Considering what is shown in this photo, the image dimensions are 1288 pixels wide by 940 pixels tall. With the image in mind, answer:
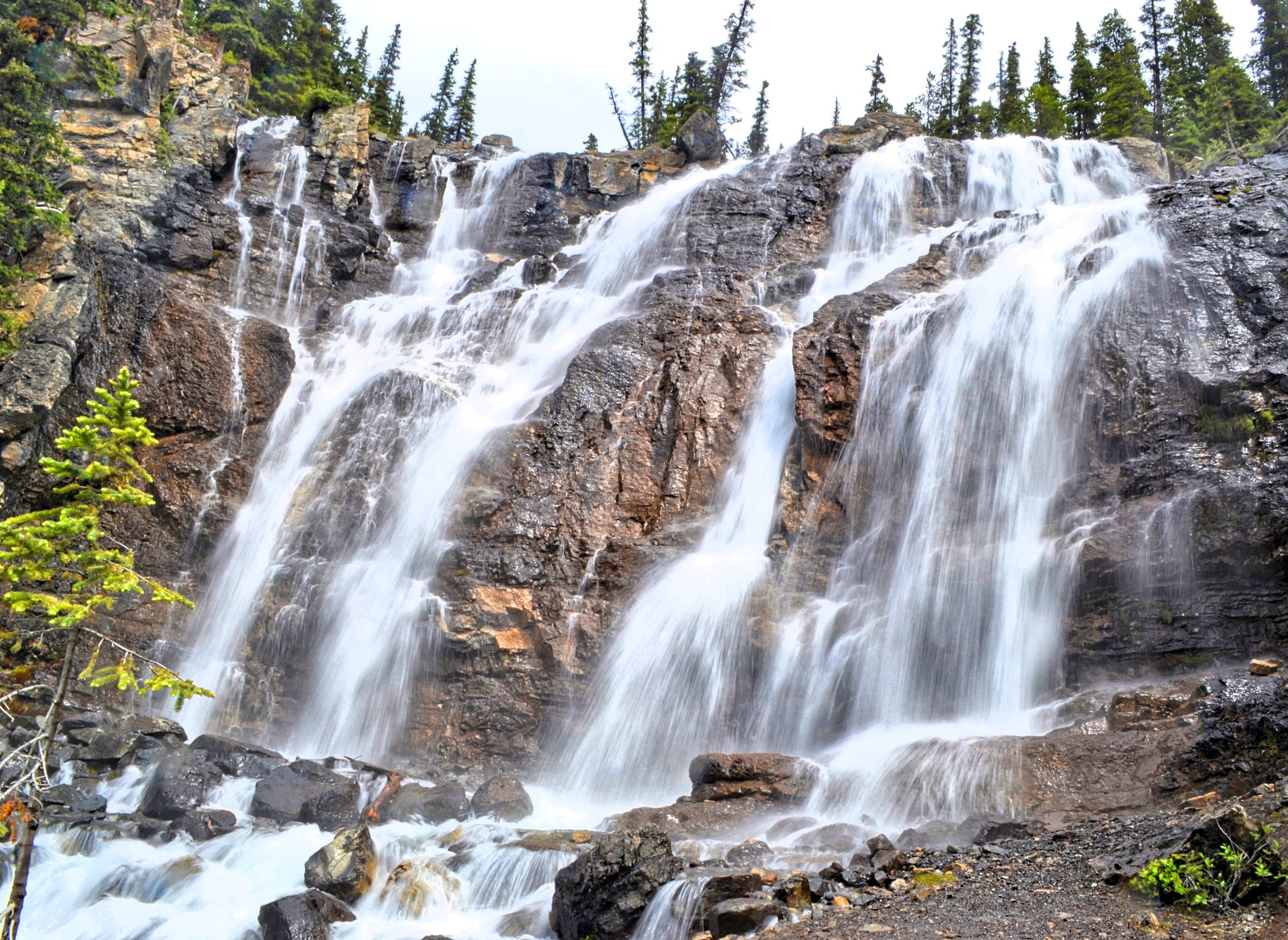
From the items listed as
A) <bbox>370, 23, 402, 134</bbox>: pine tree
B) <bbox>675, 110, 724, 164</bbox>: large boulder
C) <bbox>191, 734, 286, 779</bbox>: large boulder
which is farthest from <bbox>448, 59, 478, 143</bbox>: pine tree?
<bbox>191, 734, 286, 779</bbox>: large boulder

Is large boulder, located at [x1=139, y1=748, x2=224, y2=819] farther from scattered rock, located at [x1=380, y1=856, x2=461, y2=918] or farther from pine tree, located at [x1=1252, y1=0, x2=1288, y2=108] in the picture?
pine tree, located at [x1=1252, y1=0, x2=1288, y2=108]

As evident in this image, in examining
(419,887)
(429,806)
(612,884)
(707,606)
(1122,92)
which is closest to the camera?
(612,884)

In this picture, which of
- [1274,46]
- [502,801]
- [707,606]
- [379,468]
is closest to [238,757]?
[502,801]

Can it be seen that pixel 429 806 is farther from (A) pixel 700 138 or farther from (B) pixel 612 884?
(A) pixel 700 138

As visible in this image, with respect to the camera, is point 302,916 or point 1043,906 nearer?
point 1043,906

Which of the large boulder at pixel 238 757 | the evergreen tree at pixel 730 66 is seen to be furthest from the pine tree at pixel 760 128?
the large boulder at pixel 238 757

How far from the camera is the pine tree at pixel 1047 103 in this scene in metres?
40.3

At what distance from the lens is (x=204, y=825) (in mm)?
11086

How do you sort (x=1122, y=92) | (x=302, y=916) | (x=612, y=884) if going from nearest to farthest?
(x=612, y=884)
(x=302, y=916)
(x=1122, y=92)

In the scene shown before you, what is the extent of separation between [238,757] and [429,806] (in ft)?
11.3

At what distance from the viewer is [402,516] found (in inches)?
695

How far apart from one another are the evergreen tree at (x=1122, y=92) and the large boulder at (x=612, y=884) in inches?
1571

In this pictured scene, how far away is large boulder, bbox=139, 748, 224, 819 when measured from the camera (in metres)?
11.5

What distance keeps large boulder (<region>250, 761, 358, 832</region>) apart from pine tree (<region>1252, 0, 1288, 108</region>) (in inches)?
1925
